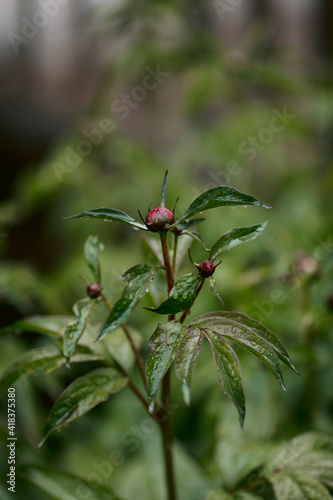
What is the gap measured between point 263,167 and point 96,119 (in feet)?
1.95

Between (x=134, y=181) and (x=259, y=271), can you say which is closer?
(x=259, y=271)

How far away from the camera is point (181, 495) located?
2.14 ft

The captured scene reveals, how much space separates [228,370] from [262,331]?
4 centimetres

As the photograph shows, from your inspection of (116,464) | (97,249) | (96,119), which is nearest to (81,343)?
(97,249)

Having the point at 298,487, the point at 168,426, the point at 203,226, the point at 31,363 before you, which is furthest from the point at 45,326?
the point at 203,226

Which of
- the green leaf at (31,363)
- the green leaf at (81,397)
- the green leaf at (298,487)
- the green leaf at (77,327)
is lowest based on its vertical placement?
the green leaf at (298,487)

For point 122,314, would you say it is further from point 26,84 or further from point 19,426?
point 26,84

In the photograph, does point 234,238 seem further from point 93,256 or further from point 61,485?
point 61,485

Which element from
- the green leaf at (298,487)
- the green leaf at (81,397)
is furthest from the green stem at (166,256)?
the green leaf at (298,487)

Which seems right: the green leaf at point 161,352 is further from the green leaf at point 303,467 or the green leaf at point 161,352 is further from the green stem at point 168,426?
the green leaf at point 303,467

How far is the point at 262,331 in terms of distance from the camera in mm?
410

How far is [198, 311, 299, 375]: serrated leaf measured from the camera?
0.39 meters

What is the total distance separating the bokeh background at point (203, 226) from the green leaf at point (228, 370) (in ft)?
0.87

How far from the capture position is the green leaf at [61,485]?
544 millimetres
